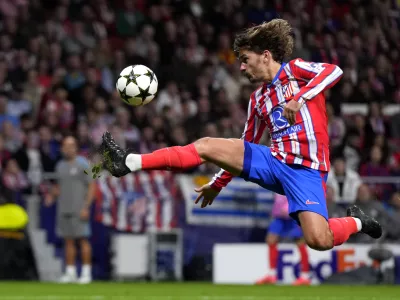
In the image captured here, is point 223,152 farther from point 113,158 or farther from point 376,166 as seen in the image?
point 376,166

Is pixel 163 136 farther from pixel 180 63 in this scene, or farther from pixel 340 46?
pixel 340 46

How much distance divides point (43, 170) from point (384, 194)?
16.1 feet

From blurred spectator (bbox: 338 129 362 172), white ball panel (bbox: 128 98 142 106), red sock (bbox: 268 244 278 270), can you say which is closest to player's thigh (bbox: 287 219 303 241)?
red sock (bbox: 268 244 278 270)

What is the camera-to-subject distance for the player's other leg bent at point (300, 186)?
730 centimetres

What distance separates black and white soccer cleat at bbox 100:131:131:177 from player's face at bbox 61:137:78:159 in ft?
20.7

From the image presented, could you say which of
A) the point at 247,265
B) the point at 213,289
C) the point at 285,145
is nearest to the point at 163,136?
the point at 247,265

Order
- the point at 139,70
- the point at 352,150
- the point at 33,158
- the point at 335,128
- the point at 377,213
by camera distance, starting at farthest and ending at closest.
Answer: the point at 335,128 → the point at 352,150 → the point at 33,158 → the point at 377,213 → the point at 139,70

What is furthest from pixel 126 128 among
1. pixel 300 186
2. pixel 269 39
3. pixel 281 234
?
pixel 300 186

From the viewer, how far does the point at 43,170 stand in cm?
1394

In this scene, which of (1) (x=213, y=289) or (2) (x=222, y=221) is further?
(2) (x=222, y=221)

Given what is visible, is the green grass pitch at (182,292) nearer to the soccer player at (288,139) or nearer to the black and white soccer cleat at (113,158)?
the soccer player at (288,139)

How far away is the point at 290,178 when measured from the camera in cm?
738

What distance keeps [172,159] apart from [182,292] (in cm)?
433

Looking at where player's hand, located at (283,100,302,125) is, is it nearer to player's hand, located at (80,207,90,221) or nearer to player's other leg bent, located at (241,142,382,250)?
player's other leg bent, located at (241,142,382,250)
